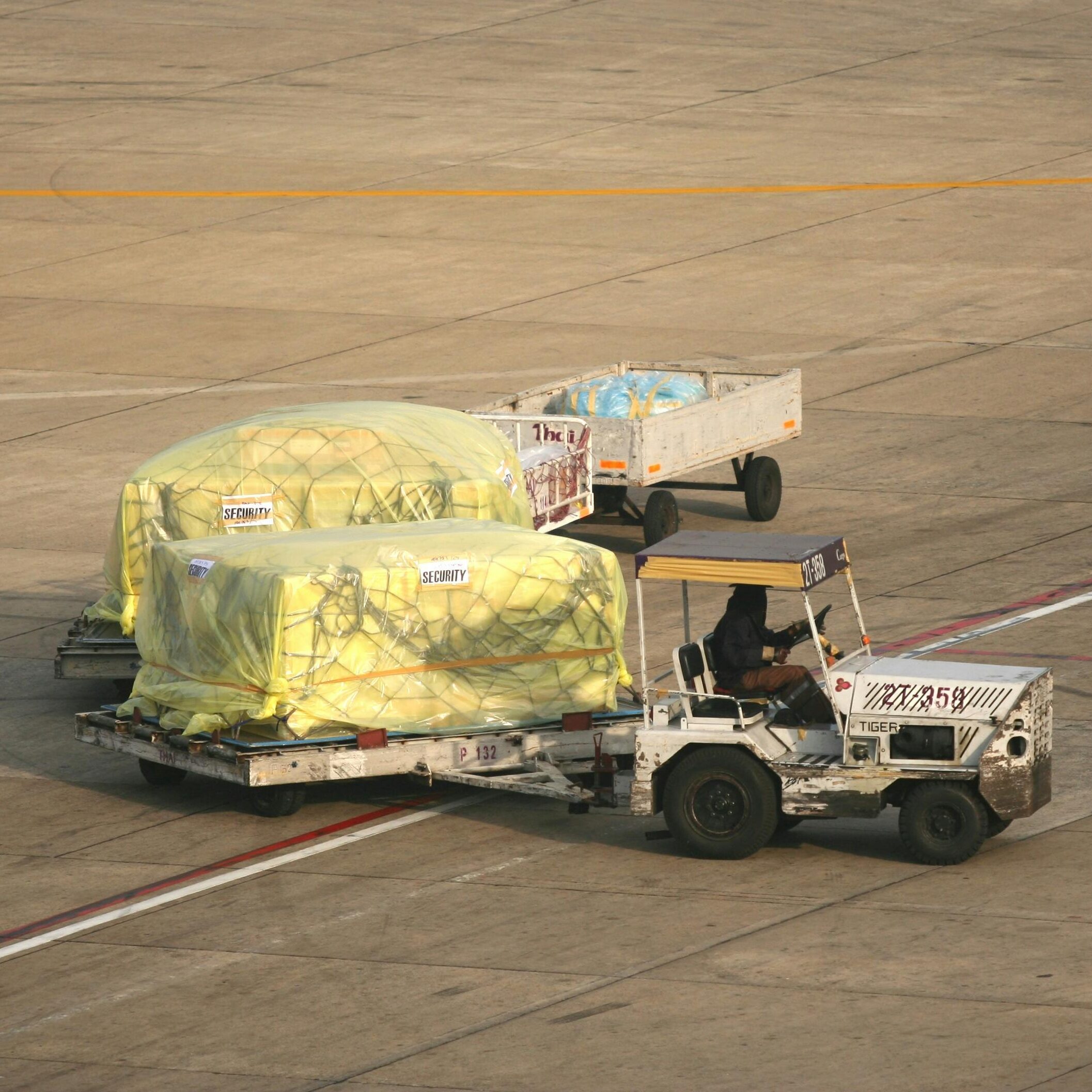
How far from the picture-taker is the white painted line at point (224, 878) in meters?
13.7

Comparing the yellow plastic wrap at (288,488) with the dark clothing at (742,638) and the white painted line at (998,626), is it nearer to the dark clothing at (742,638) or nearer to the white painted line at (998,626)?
the white painted line at (998,626)

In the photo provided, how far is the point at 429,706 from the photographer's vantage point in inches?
631

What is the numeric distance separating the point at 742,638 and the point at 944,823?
1.71 meters

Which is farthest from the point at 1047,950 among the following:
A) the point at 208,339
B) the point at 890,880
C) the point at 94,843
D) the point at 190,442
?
the point at 208,339

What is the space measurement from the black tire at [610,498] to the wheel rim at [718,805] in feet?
31.1

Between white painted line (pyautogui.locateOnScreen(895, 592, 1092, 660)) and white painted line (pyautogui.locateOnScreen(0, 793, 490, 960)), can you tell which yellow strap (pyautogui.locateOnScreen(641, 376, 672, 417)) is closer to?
white painted line (pyautogui.locateOnScreen(895, 592, 1092, 660))

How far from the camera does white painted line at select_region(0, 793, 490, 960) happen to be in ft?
45.1

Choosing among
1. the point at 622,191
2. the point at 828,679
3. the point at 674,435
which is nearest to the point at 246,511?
the point at 674,435

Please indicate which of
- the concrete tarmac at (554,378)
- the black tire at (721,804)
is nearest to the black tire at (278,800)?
the concrete tarmac at (554,378)

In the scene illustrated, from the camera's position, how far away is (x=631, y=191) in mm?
39656

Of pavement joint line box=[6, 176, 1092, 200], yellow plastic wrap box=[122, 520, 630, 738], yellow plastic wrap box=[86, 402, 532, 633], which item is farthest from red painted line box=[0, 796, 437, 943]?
pavement joint line box=[6, 176, 1092, 200]

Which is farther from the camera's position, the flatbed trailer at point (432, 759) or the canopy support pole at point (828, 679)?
the flatbed trailer at point (432, 759)

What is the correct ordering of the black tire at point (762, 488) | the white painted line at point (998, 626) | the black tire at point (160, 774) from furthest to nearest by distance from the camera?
the black tire at point (762, 488), the white painted line at point (998, 626), the black tire at point (160, 774)

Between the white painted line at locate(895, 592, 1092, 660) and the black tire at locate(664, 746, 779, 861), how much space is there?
4707 mm
